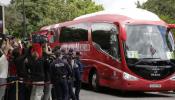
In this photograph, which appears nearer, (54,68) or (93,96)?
(54,68)

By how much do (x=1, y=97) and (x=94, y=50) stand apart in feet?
35.5

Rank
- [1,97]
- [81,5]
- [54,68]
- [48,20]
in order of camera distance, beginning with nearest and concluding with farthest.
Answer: [1,97], [54,68], [48,20], [81,5]

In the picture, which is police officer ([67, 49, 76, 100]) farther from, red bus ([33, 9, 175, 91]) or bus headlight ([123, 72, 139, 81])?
red bus ([33, 9, 175, 91])

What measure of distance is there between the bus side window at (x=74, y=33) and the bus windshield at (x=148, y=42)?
3.31 metres

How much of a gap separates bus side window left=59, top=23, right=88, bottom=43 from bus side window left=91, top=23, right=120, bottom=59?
38.0 inches

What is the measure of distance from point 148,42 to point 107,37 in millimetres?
1751

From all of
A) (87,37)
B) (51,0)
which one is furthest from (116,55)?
(51,0)

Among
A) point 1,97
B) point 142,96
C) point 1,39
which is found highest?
point 1,39

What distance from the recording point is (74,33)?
2655cm

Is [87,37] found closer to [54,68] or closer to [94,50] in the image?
[94,50]

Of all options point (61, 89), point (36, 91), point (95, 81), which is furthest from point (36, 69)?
point (95, 81)

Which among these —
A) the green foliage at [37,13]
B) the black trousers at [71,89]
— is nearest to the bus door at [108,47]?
the black trousers at [71,89]

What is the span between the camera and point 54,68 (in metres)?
15.3

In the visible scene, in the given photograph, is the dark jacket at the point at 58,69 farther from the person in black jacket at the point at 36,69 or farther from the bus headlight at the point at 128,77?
the bus headlight at the point at 128,77
